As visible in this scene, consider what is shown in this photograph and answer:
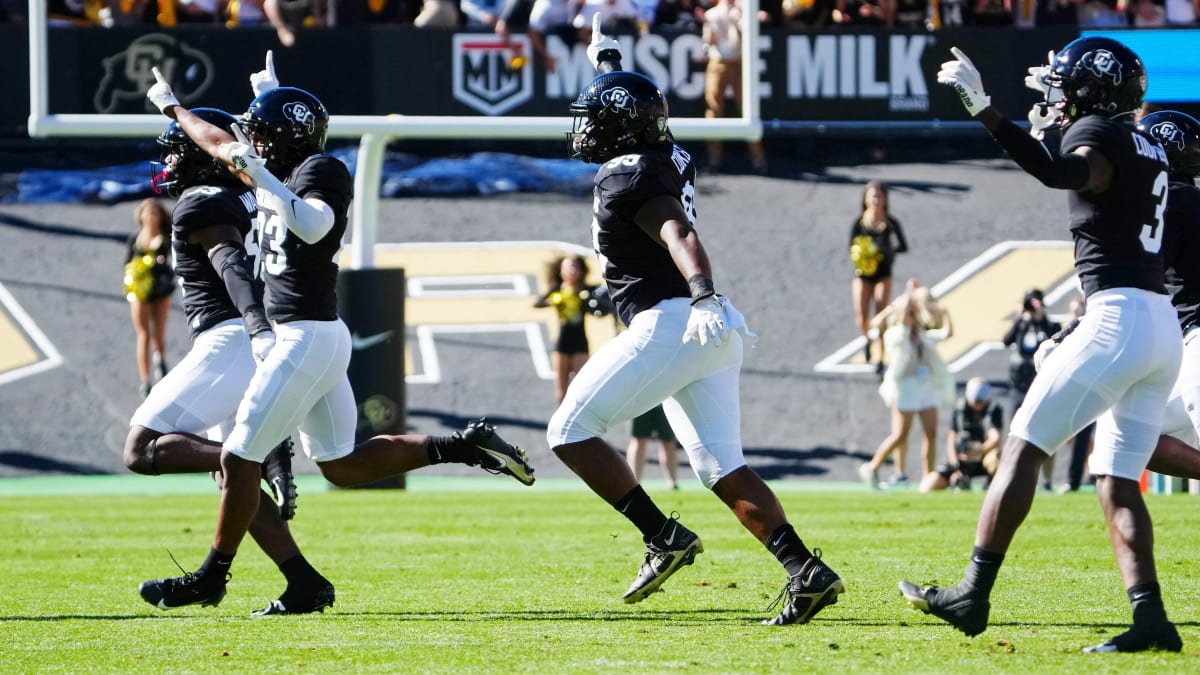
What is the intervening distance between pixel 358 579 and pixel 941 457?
32.0ft

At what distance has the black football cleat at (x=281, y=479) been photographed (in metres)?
7.19

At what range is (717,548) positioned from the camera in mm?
9836

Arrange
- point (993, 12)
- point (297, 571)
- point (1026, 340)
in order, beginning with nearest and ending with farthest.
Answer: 1. point (297, 571)
2. point (1026, 340)
3. point (993, 12)

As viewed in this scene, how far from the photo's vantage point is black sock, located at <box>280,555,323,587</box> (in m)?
6.95

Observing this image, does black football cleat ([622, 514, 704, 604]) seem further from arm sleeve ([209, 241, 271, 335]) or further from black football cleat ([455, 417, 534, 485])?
arm sleeve ([209, 241, 271, 335])

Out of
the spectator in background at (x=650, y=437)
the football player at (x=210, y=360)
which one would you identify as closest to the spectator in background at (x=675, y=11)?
the spectator in background at (x=650, y=437)

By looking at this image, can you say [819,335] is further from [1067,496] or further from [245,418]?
[245,418]

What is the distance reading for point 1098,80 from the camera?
5.79 metres

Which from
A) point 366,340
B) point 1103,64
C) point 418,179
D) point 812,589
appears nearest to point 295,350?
point 812,589

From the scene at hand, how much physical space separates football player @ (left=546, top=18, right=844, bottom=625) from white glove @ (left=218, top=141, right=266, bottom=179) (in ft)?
3.93

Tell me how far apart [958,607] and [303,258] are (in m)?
2.70

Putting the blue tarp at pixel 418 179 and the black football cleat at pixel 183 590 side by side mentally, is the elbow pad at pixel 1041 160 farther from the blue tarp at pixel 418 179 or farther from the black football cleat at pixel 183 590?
the blue tarp at pixel 418 179

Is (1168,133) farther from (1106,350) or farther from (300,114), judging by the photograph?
(300,114)

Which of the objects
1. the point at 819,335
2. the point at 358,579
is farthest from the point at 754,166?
the point at 358,579
